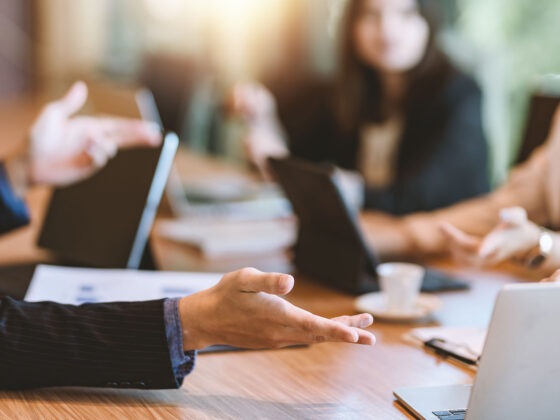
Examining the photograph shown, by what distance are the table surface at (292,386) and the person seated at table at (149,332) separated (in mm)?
24

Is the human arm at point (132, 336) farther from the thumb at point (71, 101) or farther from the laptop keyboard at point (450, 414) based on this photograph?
the thumb at point (71, 101)

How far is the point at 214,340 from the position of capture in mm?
811

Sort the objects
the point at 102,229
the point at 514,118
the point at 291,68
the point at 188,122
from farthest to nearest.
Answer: the point at 188,122
the point at 291,68
the point at 514,118
the point at 102,229

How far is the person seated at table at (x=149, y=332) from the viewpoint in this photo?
749 mm

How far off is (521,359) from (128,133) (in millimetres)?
958

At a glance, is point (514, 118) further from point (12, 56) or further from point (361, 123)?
point (12, 56)

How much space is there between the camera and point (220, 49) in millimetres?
4812

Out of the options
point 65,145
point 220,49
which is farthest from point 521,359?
point 220,49

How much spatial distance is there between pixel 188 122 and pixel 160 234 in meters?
2.80

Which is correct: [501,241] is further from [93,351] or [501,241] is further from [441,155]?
[441,155]

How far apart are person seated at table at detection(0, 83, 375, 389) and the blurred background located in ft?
5.34

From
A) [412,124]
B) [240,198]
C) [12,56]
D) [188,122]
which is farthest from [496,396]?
[12,56]

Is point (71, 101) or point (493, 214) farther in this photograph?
point (493, 214)

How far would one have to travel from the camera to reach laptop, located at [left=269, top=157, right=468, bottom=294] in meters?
1.25
